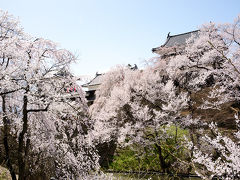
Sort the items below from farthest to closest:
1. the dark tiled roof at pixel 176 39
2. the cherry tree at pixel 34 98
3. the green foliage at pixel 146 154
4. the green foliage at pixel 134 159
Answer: the dark tiled roof at pixel 176 39 < the green foliage at pixel 134 159 < the green foliage at pixel 146 154 < the cherry tree at pixel 34 98

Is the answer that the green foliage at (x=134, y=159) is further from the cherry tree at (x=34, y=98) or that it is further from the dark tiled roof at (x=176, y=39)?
the dark tiled roof at (x=176, y=39)

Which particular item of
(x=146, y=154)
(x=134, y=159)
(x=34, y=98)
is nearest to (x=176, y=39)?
(x=146, y=154)

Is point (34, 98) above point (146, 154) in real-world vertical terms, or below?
above

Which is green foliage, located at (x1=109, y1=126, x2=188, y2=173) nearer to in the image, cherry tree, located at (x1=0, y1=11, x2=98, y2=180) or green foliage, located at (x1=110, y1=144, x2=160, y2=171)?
green foliage, located at (x1=110, y1=144, x2=160, y2=171)

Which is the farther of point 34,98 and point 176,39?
point 176,39

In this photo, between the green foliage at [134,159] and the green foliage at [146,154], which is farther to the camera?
the green foliage at [134,159]

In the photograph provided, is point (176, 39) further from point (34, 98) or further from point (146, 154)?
point (34, 98)

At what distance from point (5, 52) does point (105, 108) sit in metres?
10.5

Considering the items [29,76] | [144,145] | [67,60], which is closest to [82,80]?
[67,60]

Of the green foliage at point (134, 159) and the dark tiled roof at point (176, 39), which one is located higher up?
the dark tiled roof at point (176, 39)

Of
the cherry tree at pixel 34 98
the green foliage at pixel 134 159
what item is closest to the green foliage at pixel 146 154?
the green foliage at pixel 134 159

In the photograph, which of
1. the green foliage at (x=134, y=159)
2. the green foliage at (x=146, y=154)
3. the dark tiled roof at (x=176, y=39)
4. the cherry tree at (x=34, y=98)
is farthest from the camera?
the dark tiled roof at (x=176, y=39)

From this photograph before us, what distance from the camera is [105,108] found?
46.9 feet

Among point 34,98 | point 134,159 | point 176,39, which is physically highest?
point 176,39
